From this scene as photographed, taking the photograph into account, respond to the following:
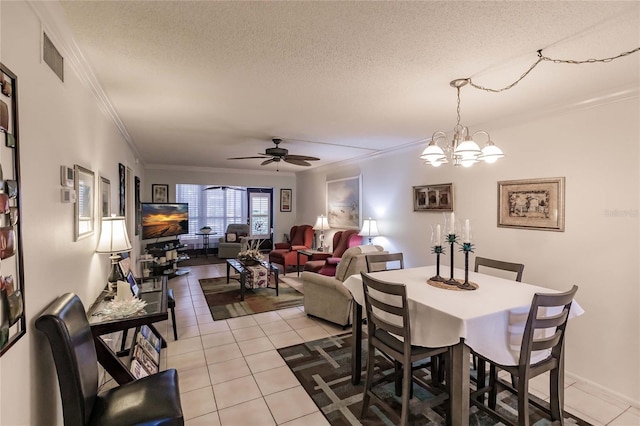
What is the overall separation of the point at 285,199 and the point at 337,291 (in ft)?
18.3

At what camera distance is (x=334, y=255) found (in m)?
5.91

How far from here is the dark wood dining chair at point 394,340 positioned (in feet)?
6.15

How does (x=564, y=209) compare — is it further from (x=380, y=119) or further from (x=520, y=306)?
(x=380, y=119)

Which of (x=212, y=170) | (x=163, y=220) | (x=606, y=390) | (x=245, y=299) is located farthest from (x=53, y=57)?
(x=212, y=170)

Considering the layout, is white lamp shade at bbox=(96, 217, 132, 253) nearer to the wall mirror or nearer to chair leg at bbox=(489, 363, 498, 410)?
the wall mirror

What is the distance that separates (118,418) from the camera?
4.75ft

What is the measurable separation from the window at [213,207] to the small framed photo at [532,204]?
7949 mm

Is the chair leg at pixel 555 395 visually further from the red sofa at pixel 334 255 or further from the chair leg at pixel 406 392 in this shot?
the red sofa at pixel 334 255

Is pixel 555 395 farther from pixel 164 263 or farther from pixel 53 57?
pixel 164 263

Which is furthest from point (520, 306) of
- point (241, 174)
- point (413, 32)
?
point (241, 174)

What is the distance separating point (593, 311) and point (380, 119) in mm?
2638

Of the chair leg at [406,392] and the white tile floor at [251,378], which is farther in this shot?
the white tile floor at [251,378]

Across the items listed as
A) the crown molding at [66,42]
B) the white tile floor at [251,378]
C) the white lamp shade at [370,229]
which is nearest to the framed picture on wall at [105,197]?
the crown molding at [66,42]

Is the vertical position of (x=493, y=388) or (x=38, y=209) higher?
(x=38, y=209)
